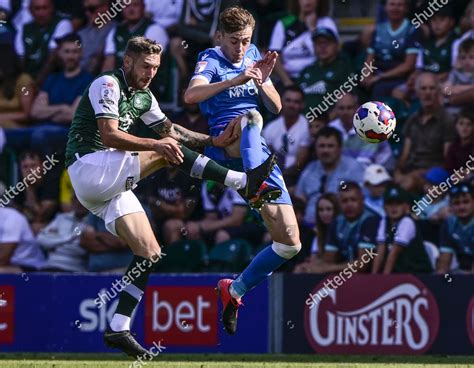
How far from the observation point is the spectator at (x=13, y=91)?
609 inches

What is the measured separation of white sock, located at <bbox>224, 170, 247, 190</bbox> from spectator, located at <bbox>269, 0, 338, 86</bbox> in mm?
4986

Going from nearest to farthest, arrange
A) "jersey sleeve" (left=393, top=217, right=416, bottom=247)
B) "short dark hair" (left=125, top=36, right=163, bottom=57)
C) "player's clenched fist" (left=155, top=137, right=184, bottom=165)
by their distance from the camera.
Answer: "player's clenched fist" (left=155, top=137, right=184, bottom=165)
"short dark hair" (left=125, top=36, right=163, bottom=57)
"jersey sleeve" (left=393, top=217, right=416, bottom=247)

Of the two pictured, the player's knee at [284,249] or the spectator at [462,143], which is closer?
the player's knee at [284,249]

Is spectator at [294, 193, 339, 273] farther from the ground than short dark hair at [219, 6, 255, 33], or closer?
closer

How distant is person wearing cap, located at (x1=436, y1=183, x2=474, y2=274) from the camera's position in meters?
13.0

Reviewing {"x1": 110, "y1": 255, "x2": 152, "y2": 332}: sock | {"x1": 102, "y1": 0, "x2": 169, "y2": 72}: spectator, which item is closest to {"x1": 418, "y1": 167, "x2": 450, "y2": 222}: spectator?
{"x1": 102, "y1": 0, "x2": 169, "y2": 72}: spectator

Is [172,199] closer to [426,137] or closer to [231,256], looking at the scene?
[231,256]

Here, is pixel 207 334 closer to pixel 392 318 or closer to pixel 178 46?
pixel 392 318

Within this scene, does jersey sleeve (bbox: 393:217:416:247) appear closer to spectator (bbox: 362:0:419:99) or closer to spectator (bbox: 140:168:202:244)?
spectator (bbox: 362:0:419:99)

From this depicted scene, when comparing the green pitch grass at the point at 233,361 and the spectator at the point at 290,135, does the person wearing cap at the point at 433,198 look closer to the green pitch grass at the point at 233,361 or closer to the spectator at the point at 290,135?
the spectator at the point at 290,135

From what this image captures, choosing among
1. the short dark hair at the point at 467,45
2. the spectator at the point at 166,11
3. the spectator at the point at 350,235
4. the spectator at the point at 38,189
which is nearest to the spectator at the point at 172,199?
the spectator at the point at 38,189

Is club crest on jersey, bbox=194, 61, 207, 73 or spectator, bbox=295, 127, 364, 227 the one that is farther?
spectator, bbox=295, 127, 364, 227

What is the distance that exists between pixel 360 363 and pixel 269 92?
9.09 ft

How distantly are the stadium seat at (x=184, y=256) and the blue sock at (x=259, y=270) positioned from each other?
360cm
